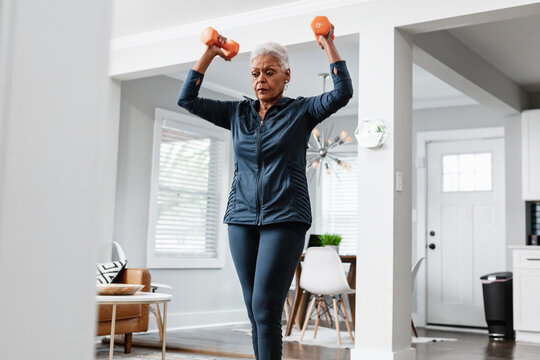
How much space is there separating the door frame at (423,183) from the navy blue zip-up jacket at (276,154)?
5433 millimetres

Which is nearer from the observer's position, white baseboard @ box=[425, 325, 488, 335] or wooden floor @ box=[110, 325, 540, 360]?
wooden floor @ box=[110, 325, 540, 360]

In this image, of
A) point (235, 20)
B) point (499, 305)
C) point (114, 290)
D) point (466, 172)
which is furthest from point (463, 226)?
point (114, 290)

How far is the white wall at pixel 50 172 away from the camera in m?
0.66

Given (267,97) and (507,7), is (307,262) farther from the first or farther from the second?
(267,97)

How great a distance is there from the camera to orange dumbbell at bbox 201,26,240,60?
1.93m

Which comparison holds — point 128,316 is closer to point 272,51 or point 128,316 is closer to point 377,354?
point 377,354

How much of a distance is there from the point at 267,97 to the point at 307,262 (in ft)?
10.6

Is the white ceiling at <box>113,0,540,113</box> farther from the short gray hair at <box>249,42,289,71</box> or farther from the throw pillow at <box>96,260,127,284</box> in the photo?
the short gray hair at <box>249,42,289,71</box>

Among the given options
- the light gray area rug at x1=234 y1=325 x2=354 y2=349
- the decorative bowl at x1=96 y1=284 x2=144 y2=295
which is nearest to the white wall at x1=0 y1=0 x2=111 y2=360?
the decorative bowl at x1=96 y1=284 x2=144 y2=295

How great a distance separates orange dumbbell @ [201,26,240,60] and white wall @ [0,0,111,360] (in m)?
1.20

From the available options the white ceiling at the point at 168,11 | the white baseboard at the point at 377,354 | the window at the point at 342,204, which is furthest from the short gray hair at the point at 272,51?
the window at the point at 342,204

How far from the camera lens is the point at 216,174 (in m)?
6.89

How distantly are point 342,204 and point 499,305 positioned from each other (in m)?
2.38

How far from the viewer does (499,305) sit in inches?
245
